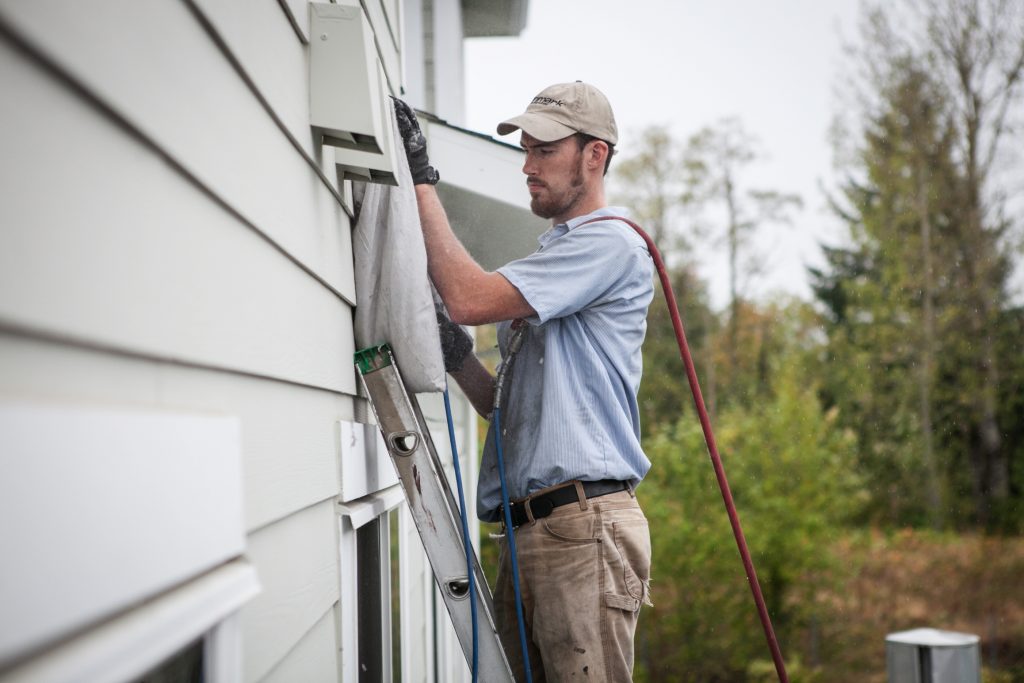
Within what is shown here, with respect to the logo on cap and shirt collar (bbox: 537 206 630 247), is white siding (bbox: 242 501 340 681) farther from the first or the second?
the logo on cap

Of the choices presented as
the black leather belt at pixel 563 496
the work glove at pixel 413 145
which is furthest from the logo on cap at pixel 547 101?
the black leather belt at pixel 563 496

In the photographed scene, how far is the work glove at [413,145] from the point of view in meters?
Result: 2.11

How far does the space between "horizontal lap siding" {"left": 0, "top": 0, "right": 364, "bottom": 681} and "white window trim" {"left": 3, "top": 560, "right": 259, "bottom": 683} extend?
0.18 meters

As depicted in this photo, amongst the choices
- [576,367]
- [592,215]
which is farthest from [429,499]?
[592,215]

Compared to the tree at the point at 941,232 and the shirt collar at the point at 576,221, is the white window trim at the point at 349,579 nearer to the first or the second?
the shirt collar at the point at 576,221

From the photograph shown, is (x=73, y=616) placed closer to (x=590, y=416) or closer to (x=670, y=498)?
(x=590, y=416)

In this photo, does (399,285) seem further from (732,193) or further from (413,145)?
(732,193)

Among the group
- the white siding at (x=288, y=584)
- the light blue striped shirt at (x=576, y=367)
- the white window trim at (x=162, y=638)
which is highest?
the light blue striped shirt at (x=576, y=367)

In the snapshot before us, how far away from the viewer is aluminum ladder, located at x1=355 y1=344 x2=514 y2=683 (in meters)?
2.02

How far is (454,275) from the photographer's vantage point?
6.95 feet

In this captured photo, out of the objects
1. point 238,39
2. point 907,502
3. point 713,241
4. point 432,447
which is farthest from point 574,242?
point 713,241

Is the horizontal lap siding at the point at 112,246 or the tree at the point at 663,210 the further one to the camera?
the tree at the point at 663,210

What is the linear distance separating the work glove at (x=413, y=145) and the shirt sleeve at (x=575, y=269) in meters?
0.29

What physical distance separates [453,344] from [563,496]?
1.69 ft
